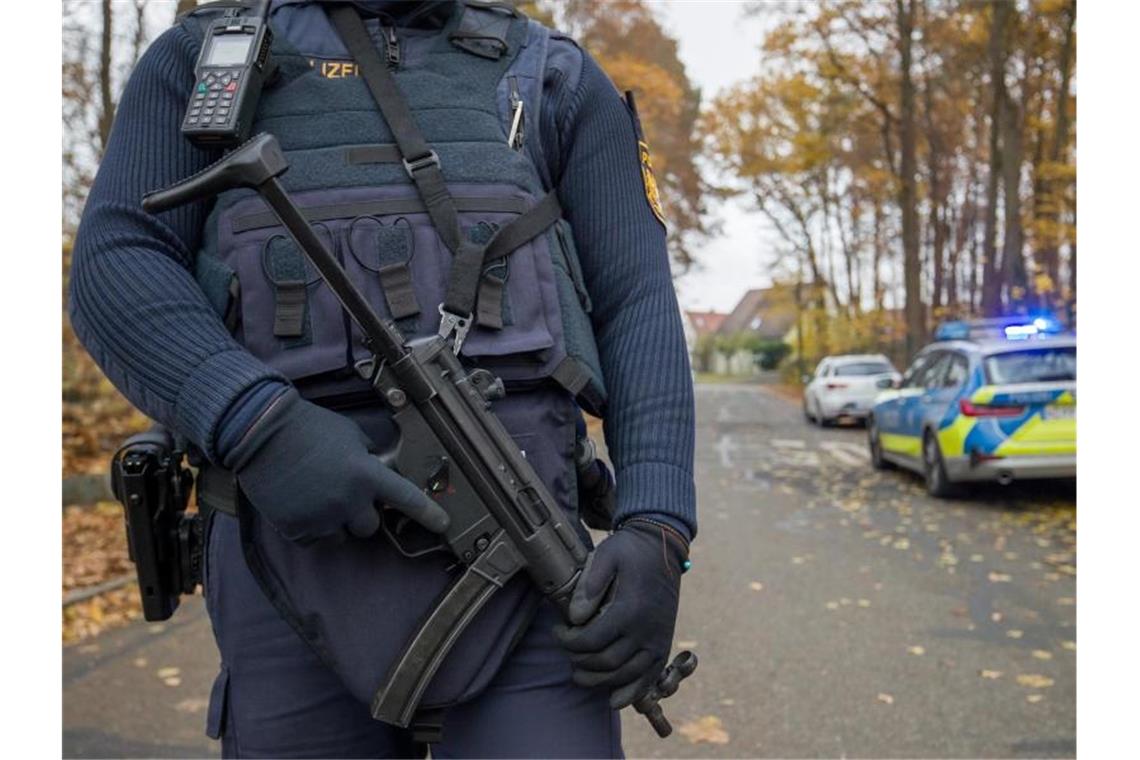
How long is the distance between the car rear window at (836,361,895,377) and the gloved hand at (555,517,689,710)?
20161 millimetres

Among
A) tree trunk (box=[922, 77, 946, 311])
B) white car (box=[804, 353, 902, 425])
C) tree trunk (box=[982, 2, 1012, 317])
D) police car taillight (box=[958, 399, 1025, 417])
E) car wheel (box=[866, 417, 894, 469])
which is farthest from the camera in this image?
tree trunk (box=[922, 77, 946, 311])

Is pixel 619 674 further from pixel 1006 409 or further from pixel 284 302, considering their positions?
pixel 1006 409

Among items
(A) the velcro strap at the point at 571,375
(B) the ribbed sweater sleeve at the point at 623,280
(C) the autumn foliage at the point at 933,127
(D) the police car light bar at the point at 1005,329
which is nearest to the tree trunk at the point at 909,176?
(C) the autumn foliage at the point at 933,127

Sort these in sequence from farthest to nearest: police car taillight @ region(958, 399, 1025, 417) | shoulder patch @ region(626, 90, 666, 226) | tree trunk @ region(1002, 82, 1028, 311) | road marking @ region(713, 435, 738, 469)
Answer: tree trunk @ region(1002, 82, 1028, 311) → road marking @ region(713, 435, 738, 469) → police car taillight @ region(958, 399, 1025, 417) → shoulder patch @ region(626, 90, 666, 226)

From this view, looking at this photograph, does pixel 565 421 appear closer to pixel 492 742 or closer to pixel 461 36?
pixel 492 742

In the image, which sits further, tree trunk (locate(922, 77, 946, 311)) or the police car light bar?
tree trunk (locate(922, 77, 946, 311))

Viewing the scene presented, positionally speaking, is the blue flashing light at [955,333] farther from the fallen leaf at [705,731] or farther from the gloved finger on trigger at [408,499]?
the gloved finger on trigger at [408,499]

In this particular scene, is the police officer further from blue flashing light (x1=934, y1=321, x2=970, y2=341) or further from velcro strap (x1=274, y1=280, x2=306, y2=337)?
blue flashing light (x1=934, y1=321, x2=970, y2=341)

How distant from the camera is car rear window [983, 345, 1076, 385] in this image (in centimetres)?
888

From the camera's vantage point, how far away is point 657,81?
57.5 ft

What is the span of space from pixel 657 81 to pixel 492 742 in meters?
17.0

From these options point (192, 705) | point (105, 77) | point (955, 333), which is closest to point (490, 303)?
point (192, 705)

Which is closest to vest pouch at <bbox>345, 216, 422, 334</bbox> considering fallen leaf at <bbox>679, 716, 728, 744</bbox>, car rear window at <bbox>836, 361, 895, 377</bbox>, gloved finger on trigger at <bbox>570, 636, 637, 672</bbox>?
gloved finger on trigger at <bbox>570, 636, 637, 672</bbox>

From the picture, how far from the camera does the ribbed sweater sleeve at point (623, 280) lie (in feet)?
5.04
